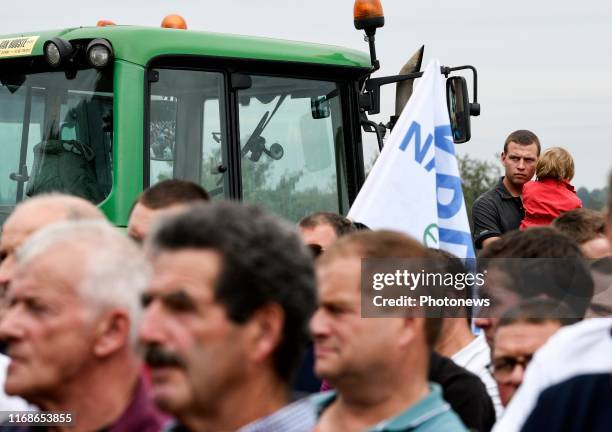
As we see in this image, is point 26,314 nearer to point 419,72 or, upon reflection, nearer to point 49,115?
point 49,115

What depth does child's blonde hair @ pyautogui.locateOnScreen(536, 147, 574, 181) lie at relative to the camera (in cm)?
760

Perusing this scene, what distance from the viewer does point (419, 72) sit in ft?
27.3

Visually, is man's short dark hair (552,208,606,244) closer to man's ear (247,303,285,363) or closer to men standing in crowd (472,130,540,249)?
men standing in crowd (472,130,540,249)

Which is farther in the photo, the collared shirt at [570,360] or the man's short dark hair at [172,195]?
the man's short dark hair at [172,195]

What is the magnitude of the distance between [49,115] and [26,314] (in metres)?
4.68

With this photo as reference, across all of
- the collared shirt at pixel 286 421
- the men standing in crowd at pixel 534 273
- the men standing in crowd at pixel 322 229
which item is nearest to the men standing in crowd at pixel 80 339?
the collared shirt at pixel 286 421

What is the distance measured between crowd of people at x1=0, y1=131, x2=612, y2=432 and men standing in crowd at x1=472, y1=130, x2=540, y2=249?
386 cm

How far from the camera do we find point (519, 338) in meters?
3.97

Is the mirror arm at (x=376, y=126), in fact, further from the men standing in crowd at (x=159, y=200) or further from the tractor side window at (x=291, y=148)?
the men standing in crowd at (x=159, y=200)

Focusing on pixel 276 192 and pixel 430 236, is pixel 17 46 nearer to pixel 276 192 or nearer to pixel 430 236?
pixel 276 192

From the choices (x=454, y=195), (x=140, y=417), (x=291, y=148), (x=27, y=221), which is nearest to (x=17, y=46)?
(x=291, y=148)

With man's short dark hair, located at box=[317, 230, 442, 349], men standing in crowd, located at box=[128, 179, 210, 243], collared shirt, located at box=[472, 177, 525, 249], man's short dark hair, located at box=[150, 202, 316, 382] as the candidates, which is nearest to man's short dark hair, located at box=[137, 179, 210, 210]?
men standing in crowd, located at box=[128, 179, 210, 243]

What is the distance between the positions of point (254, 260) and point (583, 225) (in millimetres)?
3059

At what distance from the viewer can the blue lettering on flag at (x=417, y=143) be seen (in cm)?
685
